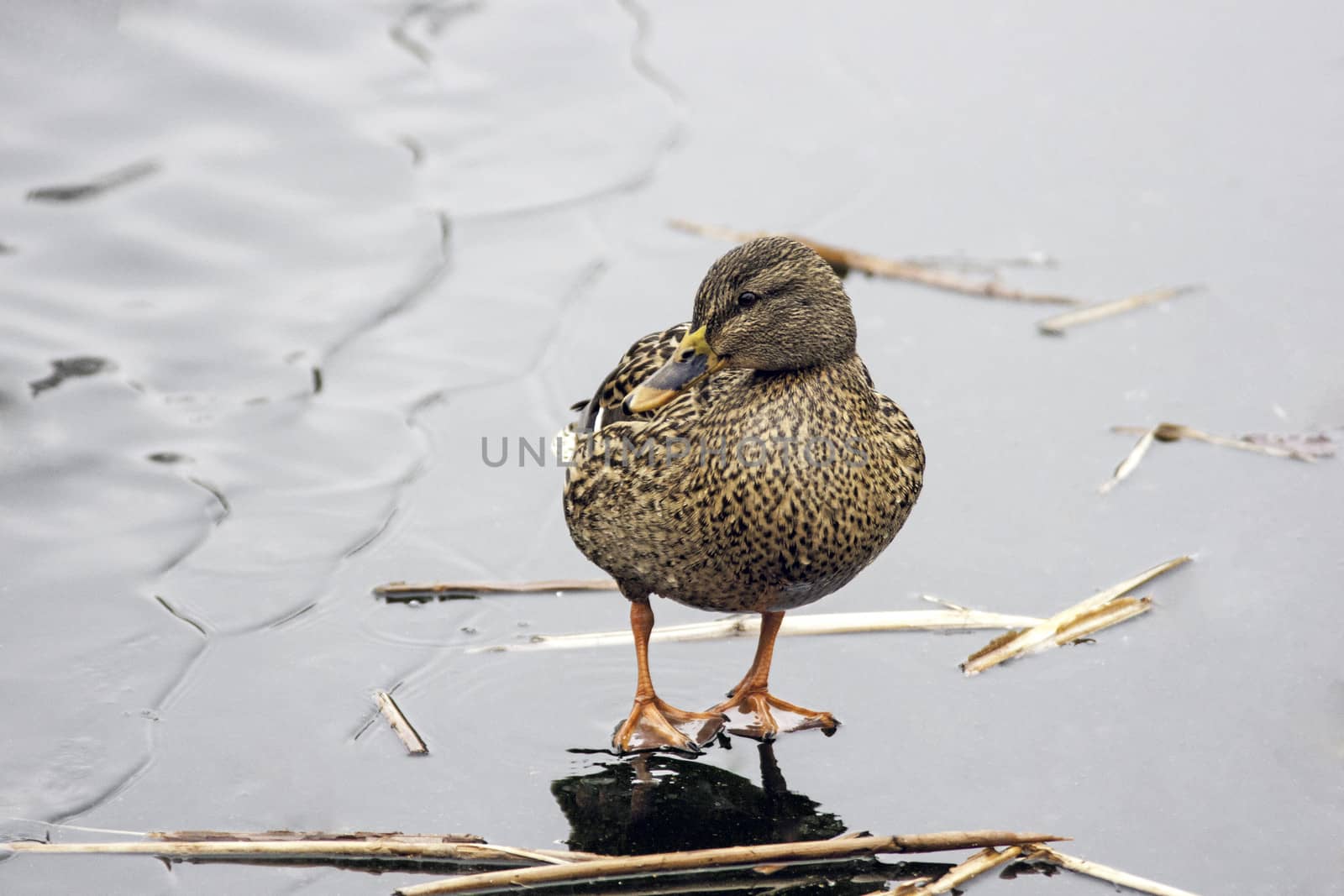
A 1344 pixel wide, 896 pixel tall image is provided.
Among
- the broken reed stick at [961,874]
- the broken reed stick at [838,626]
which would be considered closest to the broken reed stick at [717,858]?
the broken reed stick at [961,874]

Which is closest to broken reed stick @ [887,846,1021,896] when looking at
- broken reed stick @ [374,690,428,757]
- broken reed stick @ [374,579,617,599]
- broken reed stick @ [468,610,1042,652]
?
broken reed stick @ [468,610,1042,652]

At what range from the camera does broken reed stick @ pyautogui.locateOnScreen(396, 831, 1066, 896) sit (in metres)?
3.27

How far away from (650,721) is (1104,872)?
1.16 meters

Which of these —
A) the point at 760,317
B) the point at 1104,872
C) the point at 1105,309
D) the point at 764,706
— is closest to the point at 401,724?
the point at 764,706

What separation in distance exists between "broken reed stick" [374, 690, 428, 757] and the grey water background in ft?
0.11

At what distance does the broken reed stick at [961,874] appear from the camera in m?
3.27

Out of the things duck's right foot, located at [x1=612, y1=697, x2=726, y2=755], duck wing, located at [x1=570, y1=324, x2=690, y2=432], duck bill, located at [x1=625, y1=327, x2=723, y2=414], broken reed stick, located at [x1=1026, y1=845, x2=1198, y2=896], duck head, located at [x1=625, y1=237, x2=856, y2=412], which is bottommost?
duck's right foot, located at [x1=612, y1=697, x2=726, y2=755]

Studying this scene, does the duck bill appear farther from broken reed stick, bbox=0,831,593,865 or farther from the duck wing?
broken reed stick, bbox=0,831,593,865

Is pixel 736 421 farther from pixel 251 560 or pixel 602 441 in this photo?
pixel 251 560

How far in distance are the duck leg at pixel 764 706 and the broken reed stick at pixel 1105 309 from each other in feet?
7.53

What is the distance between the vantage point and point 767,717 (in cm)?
395

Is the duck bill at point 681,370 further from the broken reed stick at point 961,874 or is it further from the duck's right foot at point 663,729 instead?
the broken reed stick at point 961,874

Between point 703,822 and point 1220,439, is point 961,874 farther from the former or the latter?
point 1220,439

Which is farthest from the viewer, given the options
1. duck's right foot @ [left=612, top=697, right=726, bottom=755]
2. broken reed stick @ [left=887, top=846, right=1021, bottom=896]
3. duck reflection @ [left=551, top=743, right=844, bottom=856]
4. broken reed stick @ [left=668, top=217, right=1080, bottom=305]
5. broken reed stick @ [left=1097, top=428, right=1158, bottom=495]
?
broken reed stick @ [left=668, top=217, right=1080, bottom=305]
